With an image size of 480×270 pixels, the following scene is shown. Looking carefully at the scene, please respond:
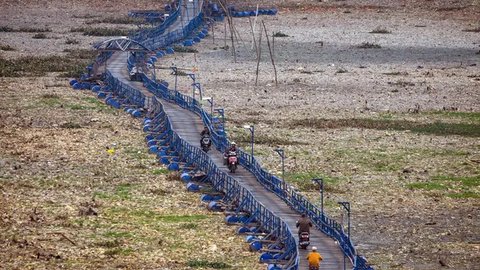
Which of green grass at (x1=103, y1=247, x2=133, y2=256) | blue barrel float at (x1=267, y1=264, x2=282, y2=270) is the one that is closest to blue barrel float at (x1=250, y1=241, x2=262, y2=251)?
blue barrel float at (x1=267, y1=264, x2=282, y2=270)

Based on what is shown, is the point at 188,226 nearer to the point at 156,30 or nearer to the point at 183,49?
the point at 183,49

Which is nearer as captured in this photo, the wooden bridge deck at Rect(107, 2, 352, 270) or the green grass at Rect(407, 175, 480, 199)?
the wooden bridge deck at Rect(107, 2, 352, 270)

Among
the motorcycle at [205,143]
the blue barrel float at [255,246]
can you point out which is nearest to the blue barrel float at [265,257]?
the blue barrel float at [255,246]

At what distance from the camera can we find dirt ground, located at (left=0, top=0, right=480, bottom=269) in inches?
1665

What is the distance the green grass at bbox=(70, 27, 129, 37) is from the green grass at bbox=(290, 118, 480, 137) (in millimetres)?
33277

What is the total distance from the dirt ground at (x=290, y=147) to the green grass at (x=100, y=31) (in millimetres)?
1319

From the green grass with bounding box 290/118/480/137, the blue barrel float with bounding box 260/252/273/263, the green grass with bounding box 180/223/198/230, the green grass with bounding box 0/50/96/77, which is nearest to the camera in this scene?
the blue barrel float with bounding box 260/252/273/263

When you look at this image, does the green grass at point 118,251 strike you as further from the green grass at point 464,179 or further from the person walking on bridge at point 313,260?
the green grass at point 464,179

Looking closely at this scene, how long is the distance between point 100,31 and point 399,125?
37.5 metres

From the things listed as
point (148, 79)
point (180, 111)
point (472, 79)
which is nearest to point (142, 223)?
point (180, 111)

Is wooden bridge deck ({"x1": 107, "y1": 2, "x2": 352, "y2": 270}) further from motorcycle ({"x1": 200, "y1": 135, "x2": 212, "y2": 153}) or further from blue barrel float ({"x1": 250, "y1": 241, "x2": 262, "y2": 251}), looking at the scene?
blue barrel float ({"x1": 250, "y1": 241, "x2": 262, "y2": 251})

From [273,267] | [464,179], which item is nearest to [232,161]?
[464,179]

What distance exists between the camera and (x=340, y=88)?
249 ft

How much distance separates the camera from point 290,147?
58.7 m
